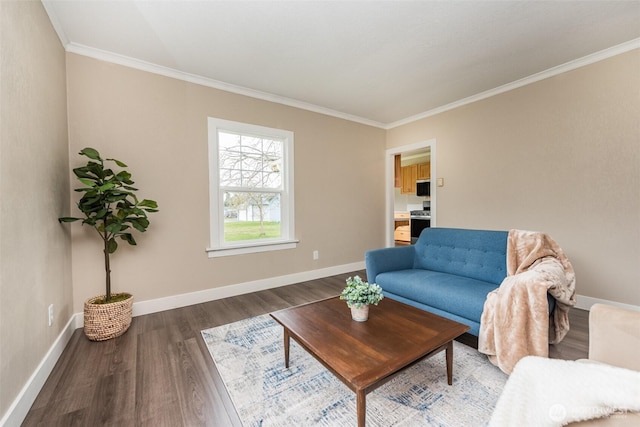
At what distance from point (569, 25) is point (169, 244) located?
4.28 meters

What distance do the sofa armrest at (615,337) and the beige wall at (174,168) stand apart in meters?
3.06

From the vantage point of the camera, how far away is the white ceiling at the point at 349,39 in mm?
1941

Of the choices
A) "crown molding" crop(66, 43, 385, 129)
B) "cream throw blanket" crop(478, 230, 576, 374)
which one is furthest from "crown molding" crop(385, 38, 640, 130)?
"cream throw blanket" crop(478, 230, 576, 374)

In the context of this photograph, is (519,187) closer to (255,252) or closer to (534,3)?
(534,3)

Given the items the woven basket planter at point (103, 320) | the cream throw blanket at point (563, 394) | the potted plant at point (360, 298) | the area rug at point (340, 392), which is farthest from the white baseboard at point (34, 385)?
the cream throw blanket at point (563, 394)

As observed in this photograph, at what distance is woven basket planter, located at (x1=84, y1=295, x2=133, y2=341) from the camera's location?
210 cm

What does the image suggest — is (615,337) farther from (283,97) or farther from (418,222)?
(418,222)

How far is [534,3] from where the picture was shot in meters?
1.90

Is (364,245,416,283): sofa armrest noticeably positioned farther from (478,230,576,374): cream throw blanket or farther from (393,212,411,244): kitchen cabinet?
(393,212,411,244): kitchen cabinet

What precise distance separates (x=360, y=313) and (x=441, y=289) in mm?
898

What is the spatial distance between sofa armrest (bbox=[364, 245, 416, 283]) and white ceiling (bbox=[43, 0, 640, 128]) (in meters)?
2.01

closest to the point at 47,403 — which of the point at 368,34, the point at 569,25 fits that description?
the point at 368,34

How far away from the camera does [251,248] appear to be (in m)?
3.33

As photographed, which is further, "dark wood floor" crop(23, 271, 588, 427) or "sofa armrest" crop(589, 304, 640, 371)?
"dark wood floor" crop(23, 271, 588, 427)
